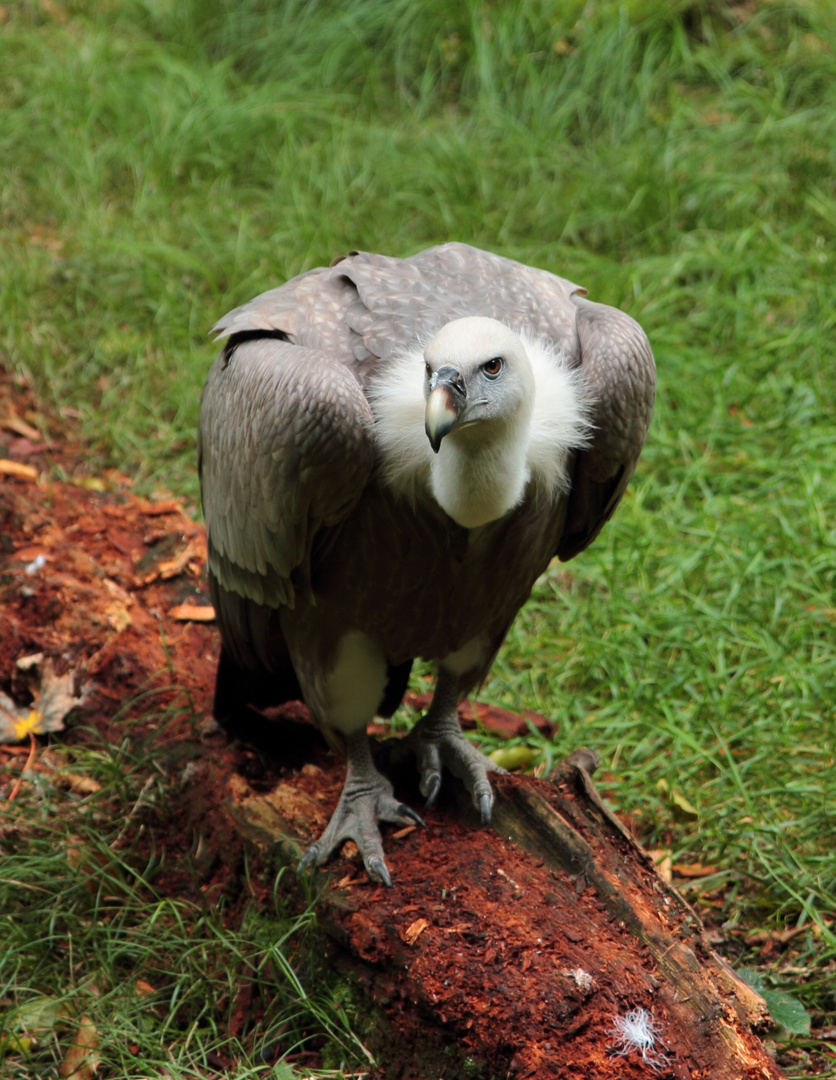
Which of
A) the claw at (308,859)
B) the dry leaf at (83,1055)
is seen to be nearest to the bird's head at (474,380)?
the claw at (308,859)

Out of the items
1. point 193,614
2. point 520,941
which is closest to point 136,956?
point 520,941

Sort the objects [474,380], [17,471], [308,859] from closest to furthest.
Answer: [474,380] → [308,859] → [17,471]

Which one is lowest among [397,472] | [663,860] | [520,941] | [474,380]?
[663,860]

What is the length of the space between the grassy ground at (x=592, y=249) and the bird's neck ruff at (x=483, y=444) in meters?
1.44

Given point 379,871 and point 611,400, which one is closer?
point 611,400

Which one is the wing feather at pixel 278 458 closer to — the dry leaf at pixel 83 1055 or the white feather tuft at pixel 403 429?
the white feather tuft at pixel 403 429

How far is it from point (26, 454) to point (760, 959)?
3861 mm

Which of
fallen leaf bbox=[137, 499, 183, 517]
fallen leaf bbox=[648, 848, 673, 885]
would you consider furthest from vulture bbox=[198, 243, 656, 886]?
fallen leaf bbox=[137, 499, 183, 517]

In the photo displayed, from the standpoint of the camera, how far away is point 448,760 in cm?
382

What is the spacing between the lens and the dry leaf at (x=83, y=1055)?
3193 mm

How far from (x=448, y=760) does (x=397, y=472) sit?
1143 millimetres

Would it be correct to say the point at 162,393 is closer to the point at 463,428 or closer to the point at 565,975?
the point at 463,428

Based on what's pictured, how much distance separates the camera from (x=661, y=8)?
7.31m

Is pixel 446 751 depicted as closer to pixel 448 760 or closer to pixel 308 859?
pixel 448 760
